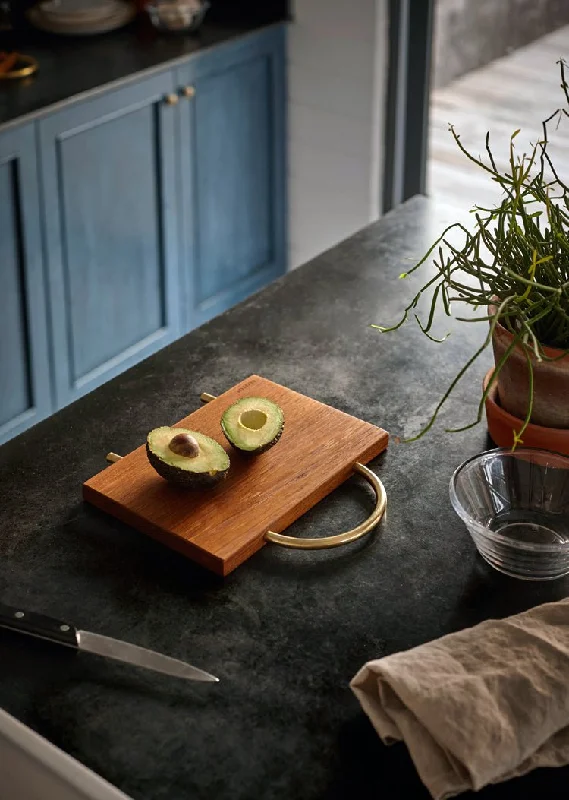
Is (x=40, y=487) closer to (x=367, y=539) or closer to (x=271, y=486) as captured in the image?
(x=271, y=486)

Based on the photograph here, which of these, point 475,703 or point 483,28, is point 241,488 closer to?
point 475,703

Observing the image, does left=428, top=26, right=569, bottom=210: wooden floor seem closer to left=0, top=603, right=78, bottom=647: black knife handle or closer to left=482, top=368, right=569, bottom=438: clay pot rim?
left=482, top=368, right=569, bottom=438: clay pot rim

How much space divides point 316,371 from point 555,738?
75 centimetres

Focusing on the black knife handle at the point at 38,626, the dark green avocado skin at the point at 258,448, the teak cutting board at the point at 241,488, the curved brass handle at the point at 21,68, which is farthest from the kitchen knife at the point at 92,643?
the curved brass handle at the point at 21,68

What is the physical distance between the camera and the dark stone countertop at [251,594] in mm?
1100

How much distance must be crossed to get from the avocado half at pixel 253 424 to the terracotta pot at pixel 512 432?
276mm

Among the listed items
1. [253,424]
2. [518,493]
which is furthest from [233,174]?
[518,493]

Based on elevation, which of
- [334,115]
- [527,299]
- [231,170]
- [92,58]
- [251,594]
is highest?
[527,299]

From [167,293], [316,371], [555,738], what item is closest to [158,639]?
[555,738]

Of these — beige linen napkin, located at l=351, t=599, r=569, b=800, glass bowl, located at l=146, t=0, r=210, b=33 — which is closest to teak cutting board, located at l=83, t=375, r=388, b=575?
beige linen napkin, located at l=351, t=599, r=569, b=800

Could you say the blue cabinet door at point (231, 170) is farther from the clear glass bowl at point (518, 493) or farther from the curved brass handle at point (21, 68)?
the clear glass bowl at point (518, 493)

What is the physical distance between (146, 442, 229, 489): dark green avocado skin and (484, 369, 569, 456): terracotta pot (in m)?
0.37

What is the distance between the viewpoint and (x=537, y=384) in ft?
4.66

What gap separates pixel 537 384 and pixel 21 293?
5.78 ft
